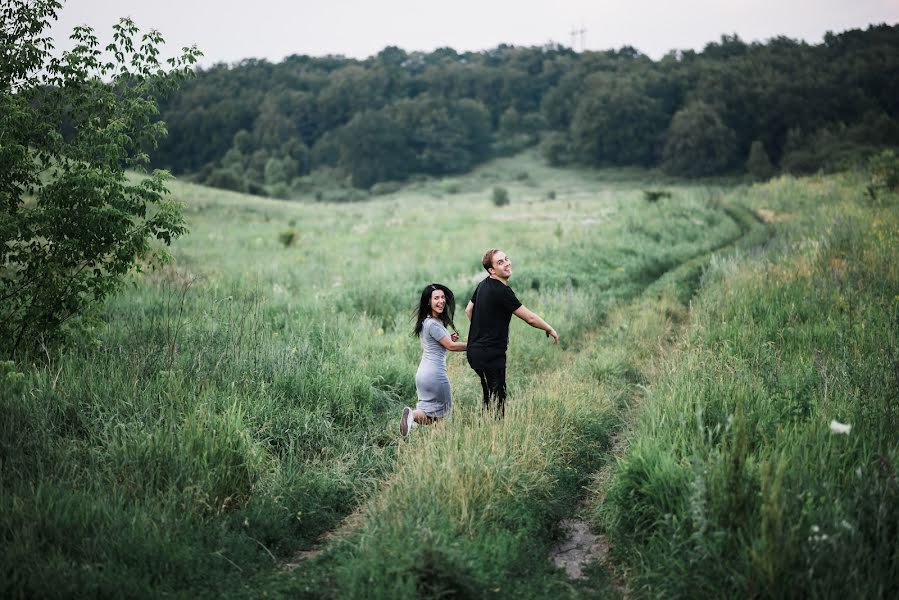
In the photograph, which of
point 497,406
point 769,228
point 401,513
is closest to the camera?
point 401,513

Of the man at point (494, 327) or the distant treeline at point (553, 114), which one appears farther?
the distant treeline at point (553, 114)

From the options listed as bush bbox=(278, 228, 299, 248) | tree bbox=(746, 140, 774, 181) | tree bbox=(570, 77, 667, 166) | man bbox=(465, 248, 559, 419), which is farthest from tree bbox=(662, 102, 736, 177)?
man bbox=(465, 248, 559, 419)

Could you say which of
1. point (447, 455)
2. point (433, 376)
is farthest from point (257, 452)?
point (433, 376)

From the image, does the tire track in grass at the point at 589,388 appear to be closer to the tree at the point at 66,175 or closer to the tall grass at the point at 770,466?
the tall grass at the point at 770,466

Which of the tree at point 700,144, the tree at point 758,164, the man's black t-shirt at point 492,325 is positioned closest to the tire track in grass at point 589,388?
the man's black t-shirt at point 492,325

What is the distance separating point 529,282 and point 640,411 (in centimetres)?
738

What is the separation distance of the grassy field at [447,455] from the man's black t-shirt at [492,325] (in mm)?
534

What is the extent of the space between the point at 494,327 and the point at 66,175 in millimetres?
4673

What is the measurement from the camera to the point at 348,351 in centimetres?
793

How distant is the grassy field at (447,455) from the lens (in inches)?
146

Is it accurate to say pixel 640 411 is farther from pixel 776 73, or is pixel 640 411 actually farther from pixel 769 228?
pixel 776 73

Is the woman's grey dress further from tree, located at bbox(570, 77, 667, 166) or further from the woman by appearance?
tree, located at bbox(570, 77, 667, 166)

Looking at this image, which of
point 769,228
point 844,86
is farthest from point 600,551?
point 844,86

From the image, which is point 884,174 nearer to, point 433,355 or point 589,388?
point 589,388
